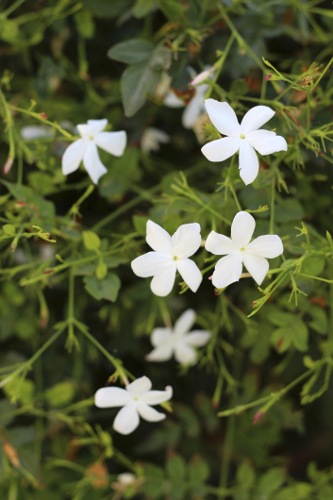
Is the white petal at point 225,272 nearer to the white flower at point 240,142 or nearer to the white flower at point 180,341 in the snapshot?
the white flower at point 240,142

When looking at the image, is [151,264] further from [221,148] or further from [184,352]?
[184,352]

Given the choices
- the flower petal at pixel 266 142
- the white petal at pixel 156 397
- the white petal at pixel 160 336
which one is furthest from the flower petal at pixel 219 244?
the white petal at pixel 160 336

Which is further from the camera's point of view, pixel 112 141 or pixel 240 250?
pixel 112 141

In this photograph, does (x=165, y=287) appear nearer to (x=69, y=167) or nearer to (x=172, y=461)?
(x=69, y=167)

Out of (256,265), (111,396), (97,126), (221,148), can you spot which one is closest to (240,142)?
(221,148)

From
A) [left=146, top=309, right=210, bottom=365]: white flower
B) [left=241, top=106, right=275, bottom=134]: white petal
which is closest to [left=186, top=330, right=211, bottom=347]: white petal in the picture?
[left=146, top=309, right=210, bottom=365]: white flower

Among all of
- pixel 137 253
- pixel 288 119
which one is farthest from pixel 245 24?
pixel 137 253
